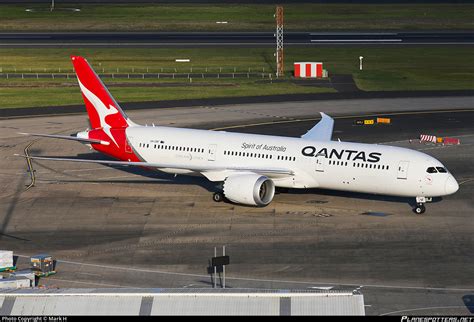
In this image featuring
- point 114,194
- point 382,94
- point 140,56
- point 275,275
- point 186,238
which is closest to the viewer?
point 275,275

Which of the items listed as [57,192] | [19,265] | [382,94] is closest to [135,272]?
[19,265]

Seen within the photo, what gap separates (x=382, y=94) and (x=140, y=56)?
44.2 metres

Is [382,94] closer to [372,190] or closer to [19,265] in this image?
[372,190]

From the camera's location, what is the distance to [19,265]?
57656mm

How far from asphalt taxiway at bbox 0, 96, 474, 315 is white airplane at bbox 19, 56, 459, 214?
1.80m

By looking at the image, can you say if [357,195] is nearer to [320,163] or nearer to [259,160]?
[320,163]

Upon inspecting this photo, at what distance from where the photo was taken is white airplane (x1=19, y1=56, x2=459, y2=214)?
6686 centimetres

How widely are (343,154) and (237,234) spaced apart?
1022 centimetres

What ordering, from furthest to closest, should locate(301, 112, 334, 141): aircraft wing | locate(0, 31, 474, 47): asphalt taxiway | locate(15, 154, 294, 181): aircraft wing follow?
locate(0, 31, 474, 47): asphalt taxiway, locate(301, 112, 334, 141): aircraft wing, locate(15, 154, 294, 181): aircraft wing

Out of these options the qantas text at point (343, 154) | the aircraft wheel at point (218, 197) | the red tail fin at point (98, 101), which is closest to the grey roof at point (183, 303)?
the qantas text at point (343, 154)

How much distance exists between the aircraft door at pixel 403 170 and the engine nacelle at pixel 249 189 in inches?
348

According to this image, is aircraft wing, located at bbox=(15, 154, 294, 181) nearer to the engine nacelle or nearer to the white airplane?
the white airplane

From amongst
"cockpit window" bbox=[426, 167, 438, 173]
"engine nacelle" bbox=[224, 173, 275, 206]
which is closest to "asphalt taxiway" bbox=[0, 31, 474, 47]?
"engine nacelle" bbox=[224, 173, 275, 206]

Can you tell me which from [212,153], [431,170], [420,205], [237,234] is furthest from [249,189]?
[431,170]
